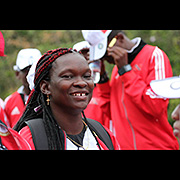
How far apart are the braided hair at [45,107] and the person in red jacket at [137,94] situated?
4.97 ft

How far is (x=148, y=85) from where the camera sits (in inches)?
159

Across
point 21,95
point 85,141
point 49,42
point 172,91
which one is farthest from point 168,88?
point 49,42

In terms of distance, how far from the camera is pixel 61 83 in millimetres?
2430

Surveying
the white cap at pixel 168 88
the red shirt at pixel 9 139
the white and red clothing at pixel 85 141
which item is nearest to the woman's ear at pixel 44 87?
the white and red clothing at pixel 85 141

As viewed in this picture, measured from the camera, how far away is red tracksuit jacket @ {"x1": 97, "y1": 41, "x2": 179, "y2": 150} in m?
3.96

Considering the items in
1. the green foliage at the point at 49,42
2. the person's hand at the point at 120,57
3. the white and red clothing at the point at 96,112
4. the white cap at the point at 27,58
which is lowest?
the white and red clothing at the point at 96,112

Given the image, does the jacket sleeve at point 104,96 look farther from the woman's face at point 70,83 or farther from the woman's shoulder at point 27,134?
the woman's shoulder at point 27,134

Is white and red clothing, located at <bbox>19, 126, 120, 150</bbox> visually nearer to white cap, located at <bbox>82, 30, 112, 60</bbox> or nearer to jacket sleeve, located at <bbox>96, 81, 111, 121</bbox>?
white cap, located at <bbox>82, 30, 112, 60</bbox>

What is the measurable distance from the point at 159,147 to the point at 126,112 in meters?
0.61

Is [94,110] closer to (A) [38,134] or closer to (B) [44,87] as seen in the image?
(B) [44,87]

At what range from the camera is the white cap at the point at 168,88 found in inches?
108

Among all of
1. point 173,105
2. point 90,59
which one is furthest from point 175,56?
point 90,59

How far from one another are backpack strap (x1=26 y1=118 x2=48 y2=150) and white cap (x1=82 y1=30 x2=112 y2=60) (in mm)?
2067
